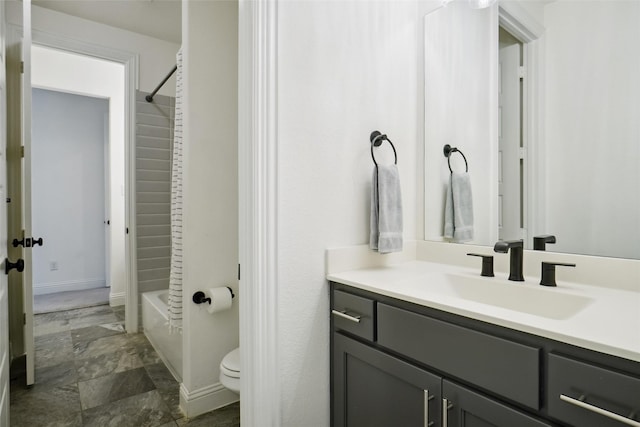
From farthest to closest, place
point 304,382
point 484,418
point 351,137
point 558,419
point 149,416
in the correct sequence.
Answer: point 149,416 → point 351,137 → point 304,382 → point 484,418 → point 558,419

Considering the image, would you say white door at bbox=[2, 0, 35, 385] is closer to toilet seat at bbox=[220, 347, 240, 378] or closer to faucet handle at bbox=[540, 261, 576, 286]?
toilet seat at bbox=[220, 347, 240, 378]

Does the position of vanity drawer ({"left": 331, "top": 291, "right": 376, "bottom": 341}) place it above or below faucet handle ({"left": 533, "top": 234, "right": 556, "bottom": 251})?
below

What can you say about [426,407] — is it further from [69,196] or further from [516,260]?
[69,196]

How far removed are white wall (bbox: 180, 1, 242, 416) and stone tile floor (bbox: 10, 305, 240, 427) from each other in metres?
0.17

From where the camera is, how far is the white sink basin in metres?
1.03

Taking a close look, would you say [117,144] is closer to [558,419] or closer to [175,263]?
[175,263]

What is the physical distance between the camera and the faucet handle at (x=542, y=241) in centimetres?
125

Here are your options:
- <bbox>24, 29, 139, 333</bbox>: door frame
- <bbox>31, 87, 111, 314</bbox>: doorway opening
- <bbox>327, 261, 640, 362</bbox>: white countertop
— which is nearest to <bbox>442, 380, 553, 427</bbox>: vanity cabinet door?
<bbox>327, 261, 640, 362</bbox>: white countertop

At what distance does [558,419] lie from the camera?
0.73m

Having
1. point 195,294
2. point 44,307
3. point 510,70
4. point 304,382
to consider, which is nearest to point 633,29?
point 510,70

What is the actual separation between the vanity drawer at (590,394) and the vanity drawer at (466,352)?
0.04 meters

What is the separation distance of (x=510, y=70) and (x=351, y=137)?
0.71 meters

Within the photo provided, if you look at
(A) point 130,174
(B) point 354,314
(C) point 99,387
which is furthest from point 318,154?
(A) point 130,174

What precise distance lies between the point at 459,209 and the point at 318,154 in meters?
0.75
